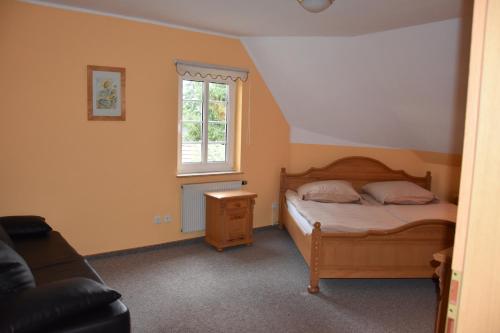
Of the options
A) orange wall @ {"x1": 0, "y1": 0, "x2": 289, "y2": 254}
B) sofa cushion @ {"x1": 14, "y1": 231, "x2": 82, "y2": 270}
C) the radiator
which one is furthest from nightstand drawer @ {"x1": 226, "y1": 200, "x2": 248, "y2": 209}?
sofa cushion @ {"x1": 14, "y1": 231, "x2": 82, "y2": 270}

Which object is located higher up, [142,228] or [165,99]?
[165,99]

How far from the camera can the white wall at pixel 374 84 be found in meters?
3.12

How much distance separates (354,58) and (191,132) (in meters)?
1.90

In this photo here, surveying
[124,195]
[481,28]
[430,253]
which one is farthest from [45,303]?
[430,253]

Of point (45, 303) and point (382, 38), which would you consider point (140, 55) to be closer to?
point (382, 38)

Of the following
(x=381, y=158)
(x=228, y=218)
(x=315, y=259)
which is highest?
(x=381, y=158)

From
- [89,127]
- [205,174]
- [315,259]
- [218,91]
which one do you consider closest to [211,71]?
[218,91]

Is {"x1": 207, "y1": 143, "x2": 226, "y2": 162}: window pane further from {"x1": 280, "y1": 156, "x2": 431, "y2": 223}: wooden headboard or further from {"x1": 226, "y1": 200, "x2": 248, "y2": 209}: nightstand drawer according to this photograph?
{"x1": 280, "y1": 156, "x2": 431, "y2": 223}: wooden headboard

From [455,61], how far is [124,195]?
10.5 feet

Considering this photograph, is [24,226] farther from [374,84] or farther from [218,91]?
[374,84]

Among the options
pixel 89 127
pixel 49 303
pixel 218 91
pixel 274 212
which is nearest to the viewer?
pixel 49 303

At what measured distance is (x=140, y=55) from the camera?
12.6 ft

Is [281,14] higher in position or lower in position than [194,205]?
higher

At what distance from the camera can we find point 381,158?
5023 mm
